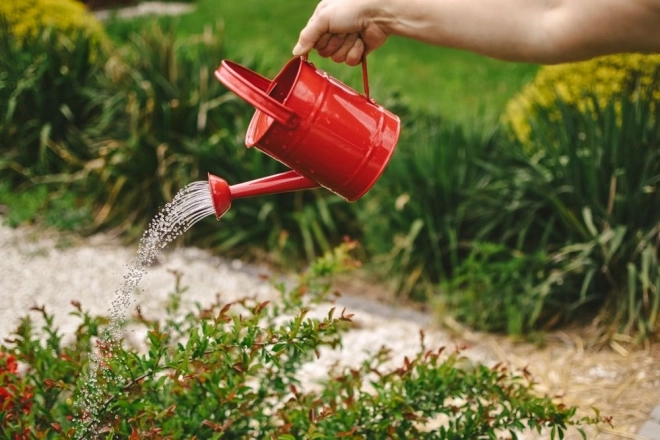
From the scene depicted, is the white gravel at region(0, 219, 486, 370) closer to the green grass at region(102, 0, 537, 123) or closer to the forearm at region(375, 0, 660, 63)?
the green grass at region(102, 0, 537, 123)

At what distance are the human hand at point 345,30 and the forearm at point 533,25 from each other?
2.2 inches

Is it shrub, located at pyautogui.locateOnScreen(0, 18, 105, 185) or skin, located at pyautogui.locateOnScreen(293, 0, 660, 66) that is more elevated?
skin, located at pyautogui.locateOnScreen(293, 0, 660, 66)

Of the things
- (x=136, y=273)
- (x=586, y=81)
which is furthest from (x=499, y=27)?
(x=586, y=81)

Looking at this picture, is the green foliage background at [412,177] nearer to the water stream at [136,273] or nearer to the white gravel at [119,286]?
the white gravel at [119,286]

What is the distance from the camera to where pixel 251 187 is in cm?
168

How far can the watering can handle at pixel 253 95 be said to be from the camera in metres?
1.50

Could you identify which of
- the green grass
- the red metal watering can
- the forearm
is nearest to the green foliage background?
the green grass

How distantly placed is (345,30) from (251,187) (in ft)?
1.32

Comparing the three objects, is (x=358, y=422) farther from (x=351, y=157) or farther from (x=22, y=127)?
(x=22, y=127)

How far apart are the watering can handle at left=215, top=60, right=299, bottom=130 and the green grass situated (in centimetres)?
337

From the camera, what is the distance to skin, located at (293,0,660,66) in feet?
4.15

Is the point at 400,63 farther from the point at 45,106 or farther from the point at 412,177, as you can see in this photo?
the point at 412,177

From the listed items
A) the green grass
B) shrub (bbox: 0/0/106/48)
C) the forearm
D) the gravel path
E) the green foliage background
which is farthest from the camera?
the green grass

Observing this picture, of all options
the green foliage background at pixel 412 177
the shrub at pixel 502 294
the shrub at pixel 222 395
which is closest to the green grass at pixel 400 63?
the green foliage background at pixel 412 177
